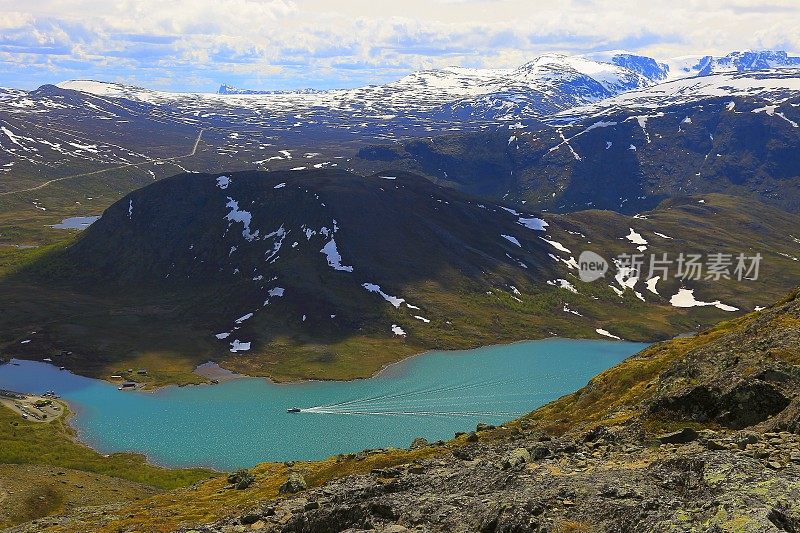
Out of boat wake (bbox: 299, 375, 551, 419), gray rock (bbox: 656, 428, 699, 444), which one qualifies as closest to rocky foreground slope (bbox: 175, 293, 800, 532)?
gray rock (bbox: 656, 428, 699, 444)

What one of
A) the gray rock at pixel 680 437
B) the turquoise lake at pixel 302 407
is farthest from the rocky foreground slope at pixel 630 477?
the turquoise lake at pixel 302 407

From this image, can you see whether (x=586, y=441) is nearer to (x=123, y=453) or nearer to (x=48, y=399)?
(x=123, y=453)

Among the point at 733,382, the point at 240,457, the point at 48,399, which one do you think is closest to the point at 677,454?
the point at 733,382

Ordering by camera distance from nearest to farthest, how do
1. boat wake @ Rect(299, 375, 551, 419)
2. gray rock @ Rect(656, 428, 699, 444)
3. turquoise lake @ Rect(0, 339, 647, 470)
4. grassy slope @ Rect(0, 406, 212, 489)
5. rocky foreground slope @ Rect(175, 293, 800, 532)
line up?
rocky foreground slope @ Rect(175, 293, 800, 532), gray rock @ Rect(656, 428, 699, 444), grassy slope @ Rect(0, 406, 212, 489), turquoise lake @ Rect(0, 339, 647, 470), boat wake @ Rect(299, 375, 551, 419)

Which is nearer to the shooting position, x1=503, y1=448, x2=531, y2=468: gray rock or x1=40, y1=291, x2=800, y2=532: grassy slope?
x1=503, y1=448, x2=531, y2=468: gray rock

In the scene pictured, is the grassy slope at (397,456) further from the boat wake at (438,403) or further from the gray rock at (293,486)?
the boat wake at (438,403)

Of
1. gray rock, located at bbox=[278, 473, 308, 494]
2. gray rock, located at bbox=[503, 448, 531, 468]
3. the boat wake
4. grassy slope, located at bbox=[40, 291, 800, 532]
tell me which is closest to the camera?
gray rock, located at bbox=[503, 448, 531, 468]

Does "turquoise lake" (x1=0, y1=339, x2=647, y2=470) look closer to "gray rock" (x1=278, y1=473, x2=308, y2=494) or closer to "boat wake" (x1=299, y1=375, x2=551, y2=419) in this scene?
"boat wake" (x1=299, y1=375, x2=551, y2=419)

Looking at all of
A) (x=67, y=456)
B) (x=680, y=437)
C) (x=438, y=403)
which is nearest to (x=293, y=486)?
(x=680, y=437)
